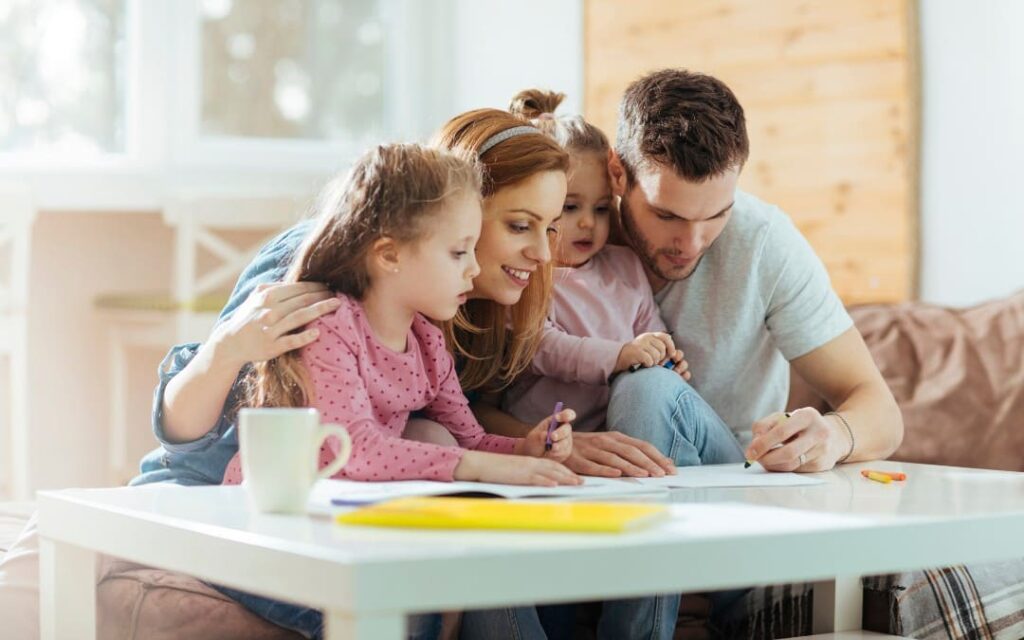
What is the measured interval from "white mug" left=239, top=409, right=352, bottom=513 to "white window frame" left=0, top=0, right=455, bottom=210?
128 inches

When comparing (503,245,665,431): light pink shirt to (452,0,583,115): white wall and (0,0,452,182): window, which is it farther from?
(0,0,452,182): window

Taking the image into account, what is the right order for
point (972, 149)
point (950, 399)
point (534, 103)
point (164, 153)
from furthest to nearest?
point (164, 153), point (972, 149), point (950, 399), point (534, 103)

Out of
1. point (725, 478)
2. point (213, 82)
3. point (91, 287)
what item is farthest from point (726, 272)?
point (213, 82)

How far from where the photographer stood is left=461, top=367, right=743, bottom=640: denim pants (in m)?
1.48

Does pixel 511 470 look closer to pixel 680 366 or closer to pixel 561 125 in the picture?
pixel 680 366

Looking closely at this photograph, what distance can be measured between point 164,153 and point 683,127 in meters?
3.20

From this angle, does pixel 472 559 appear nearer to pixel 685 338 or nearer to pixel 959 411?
pixel 685 338

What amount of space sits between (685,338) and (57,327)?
3051 mm

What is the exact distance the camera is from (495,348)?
1.74 meters

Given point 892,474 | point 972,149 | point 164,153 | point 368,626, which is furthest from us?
point 164,153

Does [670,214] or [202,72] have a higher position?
[202,72]

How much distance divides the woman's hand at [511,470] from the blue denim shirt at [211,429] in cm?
34

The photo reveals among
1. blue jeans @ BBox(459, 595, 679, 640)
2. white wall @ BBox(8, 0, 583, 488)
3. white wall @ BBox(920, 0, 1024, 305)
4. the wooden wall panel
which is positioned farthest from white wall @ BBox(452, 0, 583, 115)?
blue jeans @ BBox(459, 595, 679, 640)

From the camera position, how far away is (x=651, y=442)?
5.36ft
